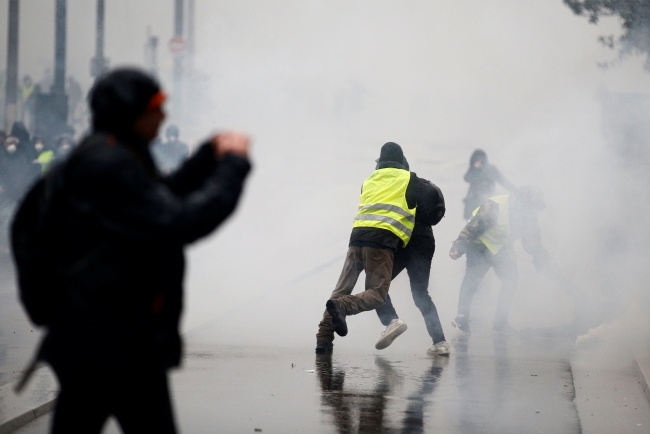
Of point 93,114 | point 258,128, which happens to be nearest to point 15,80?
point 258,128

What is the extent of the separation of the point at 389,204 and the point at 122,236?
4765mm

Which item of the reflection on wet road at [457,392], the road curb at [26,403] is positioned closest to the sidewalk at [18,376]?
the road curb at [26,403]

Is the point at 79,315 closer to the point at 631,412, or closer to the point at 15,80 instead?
the point at 631,412

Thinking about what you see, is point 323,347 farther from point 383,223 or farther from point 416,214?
point 416,214

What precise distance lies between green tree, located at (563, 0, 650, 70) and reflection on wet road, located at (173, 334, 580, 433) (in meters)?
5.25

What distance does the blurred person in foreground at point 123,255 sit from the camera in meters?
2.55

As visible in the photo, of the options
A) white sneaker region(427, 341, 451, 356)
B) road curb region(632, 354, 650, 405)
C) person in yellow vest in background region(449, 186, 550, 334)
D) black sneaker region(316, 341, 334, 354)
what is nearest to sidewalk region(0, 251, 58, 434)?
black sneaker region(316, 341, 334, 354)

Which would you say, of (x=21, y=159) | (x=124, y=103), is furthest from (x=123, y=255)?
(x=21, y=159)

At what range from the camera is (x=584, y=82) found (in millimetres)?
15586

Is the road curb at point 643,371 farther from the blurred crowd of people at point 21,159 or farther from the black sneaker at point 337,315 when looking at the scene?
the blurred crowd of people at point 21,159

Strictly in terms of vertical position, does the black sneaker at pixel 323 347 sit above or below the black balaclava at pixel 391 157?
below

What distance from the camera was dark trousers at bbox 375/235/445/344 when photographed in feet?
24.9

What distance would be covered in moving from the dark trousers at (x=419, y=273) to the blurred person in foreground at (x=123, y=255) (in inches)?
195

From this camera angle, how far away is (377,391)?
6.18 m
